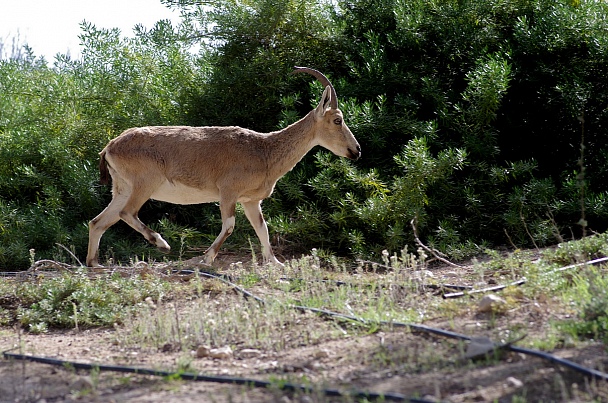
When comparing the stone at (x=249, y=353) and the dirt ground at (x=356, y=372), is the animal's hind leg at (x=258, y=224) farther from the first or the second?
the stone at (x=249, y=353)

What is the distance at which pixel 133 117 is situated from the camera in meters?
11.8

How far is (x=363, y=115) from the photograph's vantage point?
1070 cm


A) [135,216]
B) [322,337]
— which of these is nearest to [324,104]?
[135,216]

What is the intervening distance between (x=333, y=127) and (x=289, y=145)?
24.0 inches

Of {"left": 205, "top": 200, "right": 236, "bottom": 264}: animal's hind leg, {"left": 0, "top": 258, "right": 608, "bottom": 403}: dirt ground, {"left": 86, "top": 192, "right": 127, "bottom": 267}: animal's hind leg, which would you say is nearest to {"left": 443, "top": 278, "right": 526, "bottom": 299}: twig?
{"left": 0, "top": 258, "right": 608, "bottom": 403}: dirt ground

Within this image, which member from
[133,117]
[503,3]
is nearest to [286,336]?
[133,117]

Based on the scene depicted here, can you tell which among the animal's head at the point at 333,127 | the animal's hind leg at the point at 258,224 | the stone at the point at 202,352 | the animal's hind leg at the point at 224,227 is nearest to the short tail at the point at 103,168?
the animal's hind leg at the point at 224,227

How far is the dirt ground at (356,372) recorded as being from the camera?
4324mm

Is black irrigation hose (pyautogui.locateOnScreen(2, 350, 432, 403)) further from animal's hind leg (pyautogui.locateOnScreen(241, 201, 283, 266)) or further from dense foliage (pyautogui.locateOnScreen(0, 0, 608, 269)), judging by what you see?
dense foliage (pyautogui.locateOnScreen(0, 0, 608, 269))

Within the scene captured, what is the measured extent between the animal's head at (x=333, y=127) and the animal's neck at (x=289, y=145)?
0.42ft

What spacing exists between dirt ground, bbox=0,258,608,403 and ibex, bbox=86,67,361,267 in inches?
148

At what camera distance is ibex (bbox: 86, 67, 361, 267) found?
376 inches

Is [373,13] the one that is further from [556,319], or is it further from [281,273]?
[556,319]

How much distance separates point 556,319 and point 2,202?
883cm
